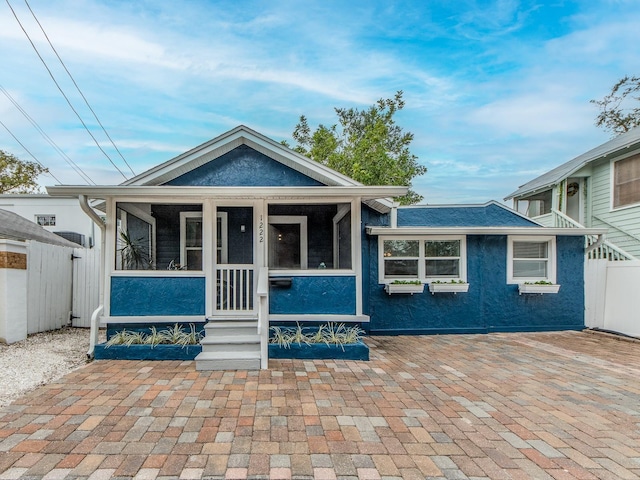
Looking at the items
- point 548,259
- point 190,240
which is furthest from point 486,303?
point 190,240

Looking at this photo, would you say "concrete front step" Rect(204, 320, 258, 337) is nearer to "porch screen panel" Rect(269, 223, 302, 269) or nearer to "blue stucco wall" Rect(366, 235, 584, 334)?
"porch screen panel" Rect(269, 223, 302, 269)

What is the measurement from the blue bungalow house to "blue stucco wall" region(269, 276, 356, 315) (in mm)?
18

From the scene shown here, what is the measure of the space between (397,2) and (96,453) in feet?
40.8

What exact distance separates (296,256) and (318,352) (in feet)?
8.29

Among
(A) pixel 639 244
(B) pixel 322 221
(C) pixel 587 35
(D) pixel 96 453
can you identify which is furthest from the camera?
(C) pixel 587 35

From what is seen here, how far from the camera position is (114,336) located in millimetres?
5555

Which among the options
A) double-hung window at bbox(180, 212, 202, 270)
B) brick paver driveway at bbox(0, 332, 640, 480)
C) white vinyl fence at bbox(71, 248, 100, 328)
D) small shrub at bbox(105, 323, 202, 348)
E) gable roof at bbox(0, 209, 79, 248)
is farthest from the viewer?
gable roof at bbox(0, 209, 79, 248)

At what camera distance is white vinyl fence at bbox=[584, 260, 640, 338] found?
7332mm

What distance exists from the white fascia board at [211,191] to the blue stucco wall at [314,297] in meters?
1.54

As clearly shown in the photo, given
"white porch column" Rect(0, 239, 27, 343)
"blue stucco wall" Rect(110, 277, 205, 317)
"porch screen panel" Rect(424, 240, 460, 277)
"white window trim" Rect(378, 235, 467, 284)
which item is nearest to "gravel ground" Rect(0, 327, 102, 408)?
"white porch column" Rect(0, 239, 27, 343)

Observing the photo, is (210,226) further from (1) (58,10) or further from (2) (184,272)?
(1) (58,10)

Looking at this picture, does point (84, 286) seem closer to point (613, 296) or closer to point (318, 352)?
point (318, 352)

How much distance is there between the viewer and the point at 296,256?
7375mm

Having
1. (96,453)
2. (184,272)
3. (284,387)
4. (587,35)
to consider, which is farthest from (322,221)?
(587,35)
